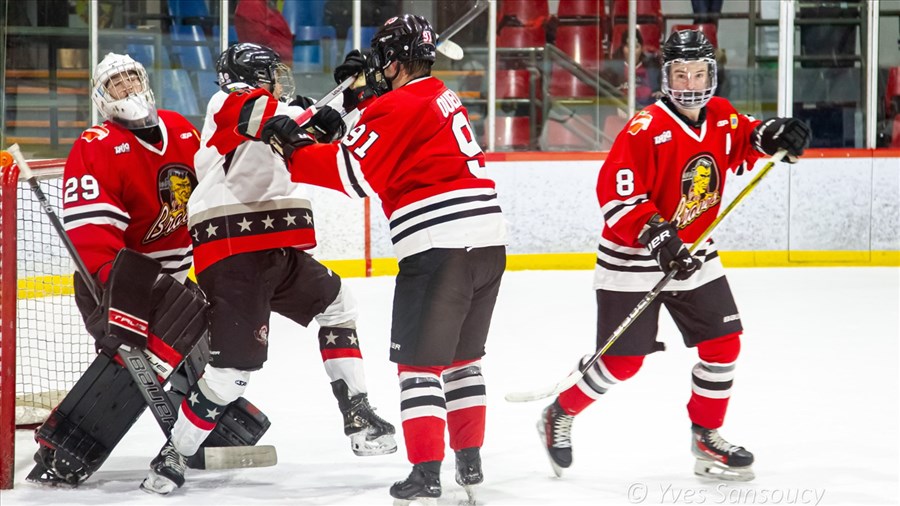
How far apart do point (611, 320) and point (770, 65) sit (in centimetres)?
468

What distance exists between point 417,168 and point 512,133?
14.3ft

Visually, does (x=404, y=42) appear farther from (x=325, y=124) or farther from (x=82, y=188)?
(x=82, y=188)

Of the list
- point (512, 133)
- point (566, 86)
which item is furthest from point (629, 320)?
point (566, 86)

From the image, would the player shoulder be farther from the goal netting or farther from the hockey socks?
the goal netting

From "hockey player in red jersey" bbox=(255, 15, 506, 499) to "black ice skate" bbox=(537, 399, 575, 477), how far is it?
46cm

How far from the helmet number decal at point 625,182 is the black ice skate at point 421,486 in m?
0.79

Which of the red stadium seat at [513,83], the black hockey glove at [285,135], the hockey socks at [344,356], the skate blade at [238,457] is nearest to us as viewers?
the black hockey glove at [285,135]

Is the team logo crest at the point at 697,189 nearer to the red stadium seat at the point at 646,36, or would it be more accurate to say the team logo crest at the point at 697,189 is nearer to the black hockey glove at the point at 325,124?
the black hockey glove at the point at 325,124

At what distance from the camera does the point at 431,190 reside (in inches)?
101

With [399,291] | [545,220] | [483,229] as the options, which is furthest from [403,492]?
[545,220]

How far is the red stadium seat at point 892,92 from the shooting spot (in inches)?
280

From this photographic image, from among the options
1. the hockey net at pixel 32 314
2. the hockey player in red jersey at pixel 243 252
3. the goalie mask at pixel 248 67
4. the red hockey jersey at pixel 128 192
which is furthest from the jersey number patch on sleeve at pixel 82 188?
the goalie mask at pixel 248 67

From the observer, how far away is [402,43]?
8.45 ft

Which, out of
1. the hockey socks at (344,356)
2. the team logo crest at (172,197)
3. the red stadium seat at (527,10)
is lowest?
the hockey socks at (344,356)
